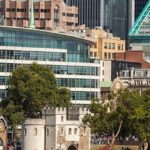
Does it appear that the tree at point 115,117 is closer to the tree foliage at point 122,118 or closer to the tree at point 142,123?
the tree foliage at point 122,118

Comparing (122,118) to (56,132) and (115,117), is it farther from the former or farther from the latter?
(56,132)

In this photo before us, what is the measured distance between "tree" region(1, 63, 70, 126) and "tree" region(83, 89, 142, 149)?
46.0ft

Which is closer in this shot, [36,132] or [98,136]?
[36,132]

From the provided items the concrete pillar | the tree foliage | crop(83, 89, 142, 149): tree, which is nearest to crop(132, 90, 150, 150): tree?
the tree foliage

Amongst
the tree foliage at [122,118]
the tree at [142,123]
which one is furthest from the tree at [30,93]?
the tree at [142,123]

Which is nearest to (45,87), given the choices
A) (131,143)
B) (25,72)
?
(25,72)

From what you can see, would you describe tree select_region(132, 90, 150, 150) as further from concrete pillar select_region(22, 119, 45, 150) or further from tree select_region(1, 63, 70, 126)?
tree select_region(1, 63, 70, 126)

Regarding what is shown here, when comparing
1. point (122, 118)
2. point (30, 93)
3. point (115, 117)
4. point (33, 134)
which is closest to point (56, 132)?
point (33, 134)

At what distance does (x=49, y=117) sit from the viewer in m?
173

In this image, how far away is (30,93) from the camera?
191125 mm

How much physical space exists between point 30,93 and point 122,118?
2091 cm

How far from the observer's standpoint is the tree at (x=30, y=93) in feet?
622

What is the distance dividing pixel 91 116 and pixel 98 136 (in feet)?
43.2

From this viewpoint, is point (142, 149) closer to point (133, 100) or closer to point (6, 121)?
point (133, 100)
